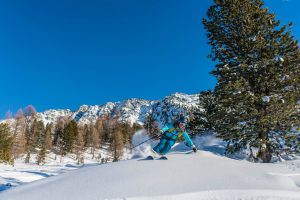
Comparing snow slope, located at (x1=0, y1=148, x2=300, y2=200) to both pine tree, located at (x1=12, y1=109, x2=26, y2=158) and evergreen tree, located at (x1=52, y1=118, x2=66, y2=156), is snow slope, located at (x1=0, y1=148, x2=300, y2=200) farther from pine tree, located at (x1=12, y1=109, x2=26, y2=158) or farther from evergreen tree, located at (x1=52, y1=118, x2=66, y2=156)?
evergreen tree, located at (x1=52, y1=118, x2=66, y2=156)

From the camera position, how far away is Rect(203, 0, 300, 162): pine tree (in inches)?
547

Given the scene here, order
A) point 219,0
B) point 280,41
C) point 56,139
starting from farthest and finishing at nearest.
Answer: point 56,139, point 219,0, point 280,41

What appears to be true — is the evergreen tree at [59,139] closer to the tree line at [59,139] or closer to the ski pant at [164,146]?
the tree line at [59,139]

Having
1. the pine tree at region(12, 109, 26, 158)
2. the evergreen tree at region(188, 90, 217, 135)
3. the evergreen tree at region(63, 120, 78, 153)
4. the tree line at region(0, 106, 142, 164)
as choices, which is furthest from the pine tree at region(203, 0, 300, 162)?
the evergreen tree at region(63, 120, 78, 153)

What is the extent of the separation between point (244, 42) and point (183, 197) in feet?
43.0

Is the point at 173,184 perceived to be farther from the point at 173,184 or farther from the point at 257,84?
the point at 257,84

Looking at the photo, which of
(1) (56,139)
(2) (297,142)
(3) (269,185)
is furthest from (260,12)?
(1) (56,139)

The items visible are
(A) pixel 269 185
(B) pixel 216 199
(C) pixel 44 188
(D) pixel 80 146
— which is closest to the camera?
(B) pixel 216 199

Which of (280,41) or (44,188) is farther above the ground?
Answer: (280,41)

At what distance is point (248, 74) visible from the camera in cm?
1522

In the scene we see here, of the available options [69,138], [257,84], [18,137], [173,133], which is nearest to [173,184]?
[173,133]

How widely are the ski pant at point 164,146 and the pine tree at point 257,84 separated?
584 cm

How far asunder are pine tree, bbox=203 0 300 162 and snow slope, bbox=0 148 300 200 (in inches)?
307

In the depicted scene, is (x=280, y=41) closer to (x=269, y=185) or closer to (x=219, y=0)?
(x=219, y=0)
